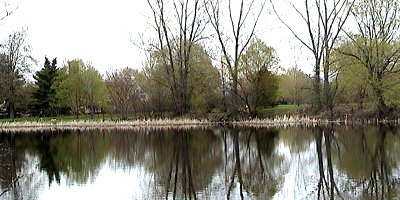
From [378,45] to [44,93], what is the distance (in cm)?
3591

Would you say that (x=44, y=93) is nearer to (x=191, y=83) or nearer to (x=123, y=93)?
(x=123, y=93)

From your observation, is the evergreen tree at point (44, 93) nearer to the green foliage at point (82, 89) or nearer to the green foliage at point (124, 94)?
the green foliage at point (82, 89)

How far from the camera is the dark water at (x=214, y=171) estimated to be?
8.95 meters

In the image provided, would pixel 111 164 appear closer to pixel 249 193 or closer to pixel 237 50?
pixel 249 193

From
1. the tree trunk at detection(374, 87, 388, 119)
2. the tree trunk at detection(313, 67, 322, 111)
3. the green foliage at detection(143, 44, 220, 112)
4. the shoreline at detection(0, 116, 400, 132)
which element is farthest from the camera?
the green foliage at detection(143, 44, 220, 112)

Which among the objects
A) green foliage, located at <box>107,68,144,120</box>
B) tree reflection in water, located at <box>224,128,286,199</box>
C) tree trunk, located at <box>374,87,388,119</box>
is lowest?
tree reflection in water, located at <box>224,128,286,199</box>

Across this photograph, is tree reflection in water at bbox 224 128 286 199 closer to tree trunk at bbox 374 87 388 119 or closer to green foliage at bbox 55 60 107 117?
tree trunk at bbox 374 87 388 119

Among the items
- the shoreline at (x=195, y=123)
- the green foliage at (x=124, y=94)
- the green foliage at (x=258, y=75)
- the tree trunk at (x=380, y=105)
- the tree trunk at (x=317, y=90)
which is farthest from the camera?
the green foliage at (x=124, y=94)

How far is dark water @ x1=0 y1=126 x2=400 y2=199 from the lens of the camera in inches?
352

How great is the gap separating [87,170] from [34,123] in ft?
96.4

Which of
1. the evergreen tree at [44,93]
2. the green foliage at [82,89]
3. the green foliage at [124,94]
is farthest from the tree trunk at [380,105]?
the evergreen tree at [44,93]

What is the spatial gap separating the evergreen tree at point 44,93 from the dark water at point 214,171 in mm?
33114

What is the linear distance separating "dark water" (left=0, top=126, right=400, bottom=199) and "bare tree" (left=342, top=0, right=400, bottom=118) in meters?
12.1

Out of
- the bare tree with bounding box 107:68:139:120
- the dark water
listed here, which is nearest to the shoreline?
the bare tree with bounding box 107:68:139:120
